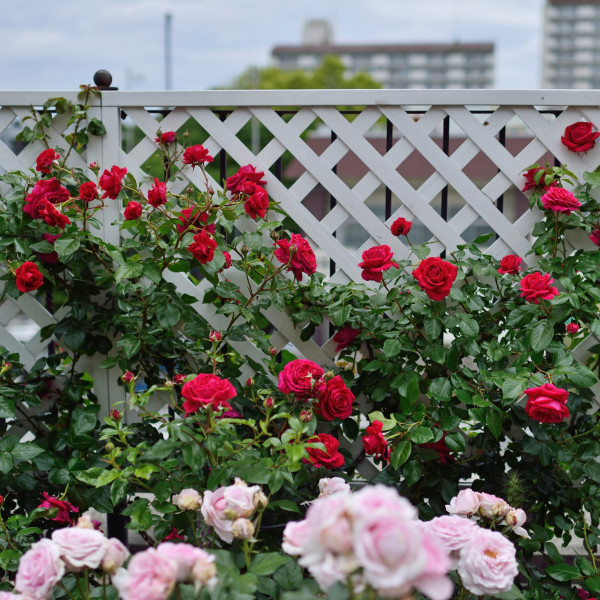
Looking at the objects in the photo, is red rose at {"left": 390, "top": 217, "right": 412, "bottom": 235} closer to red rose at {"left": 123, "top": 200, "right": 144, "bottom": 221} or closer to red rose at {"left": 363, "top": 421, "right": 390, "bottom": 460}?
red rose at {"left": 363, "top": 421, "right": 390, "bottom": 460}

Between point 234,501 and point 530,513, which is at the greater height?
point 234,501

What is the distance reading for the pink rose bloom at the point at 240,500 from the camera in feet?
3.02

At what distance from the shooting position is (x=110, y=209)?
172 cm

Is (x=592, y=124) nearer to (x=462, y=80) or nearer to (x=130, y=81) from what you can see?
(x=130, y=81)

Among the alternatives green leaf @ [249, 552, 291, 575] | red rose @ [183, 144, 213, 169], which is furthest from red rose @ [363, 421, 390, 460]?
red rose @ [183, 144, 213, 169]

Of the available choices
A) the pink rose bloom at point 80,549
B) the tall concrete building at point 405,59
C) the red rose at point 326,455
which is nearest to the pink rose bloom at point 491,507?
the red rose at point 326,455

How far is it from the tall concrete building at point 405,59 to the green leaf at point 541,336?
7304cm

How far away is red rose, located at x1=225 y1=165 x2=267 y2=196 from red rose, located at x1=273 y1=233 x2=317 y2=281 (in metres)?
0.19

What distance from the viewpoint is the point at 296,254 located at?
1514mm

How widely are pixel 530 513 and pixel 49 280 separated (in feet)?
4.54

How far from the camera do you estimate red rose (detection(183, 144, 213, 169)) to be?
5.18 ft

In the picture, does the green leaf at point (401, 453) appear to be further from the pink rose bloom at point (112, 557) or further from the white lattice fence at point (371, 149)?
the pink rose bloom at point (112, 557)

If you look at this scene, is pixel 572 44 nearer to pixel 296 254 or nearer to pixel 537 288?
pixel 537 288

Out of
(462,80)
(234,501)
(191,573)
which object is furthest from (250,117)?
(462,80)
